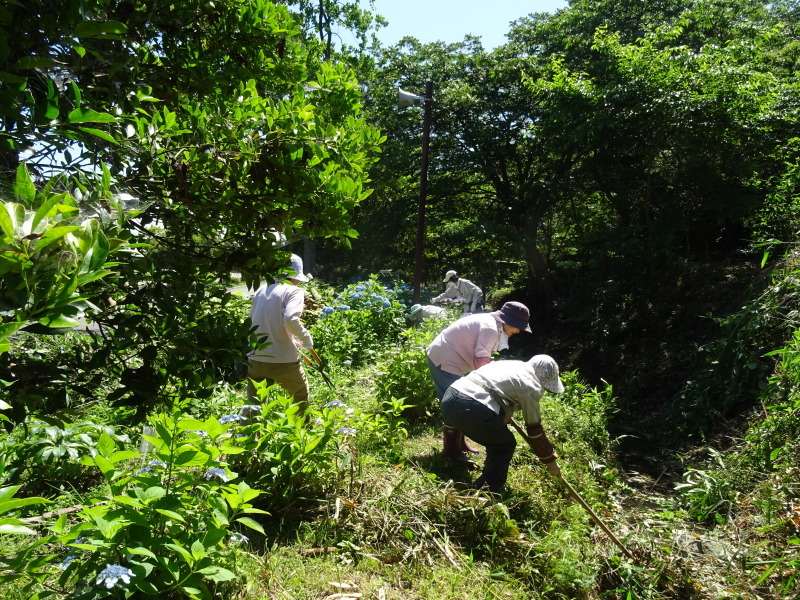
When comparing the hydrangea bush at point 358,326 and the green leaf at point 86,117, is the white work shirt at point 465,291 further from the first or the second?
the green leaf at point 86,117

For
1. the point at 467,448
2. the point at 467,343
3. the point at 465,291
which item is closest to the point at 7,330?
the point at 467,343

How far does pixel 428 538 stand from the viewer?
148 inches

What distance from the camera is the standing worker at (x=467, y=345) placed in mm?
5055

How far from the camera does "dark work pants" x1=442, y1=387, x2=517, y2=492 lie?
4.28 metres

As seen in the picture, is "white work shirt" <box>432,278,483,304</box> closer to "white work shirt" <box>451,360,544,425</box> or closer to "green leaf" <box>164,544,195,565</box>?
"white work shirt" <box>451,360,544,425</box>

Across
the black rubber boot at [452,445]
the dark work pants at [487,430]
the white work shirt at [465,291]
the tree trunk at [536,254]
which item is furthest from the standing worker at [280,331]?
the tree trunk at [536,254]

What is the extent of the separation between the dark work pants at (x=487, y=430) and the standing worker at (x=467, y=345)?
62cm

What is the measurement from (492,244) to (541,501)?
11714 mm

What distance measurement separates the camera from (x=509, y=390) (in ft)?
14.2

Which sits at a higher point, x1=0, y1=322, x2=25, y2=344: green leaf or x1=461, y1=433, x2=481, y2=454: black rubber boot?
x1=0, y1=322, x2=25, y2=344: green leaf

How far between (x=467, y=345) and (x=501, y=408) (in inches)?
36.2

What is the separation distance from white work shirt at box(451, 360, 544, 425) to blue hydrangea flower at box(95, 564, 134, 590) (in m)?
2.76

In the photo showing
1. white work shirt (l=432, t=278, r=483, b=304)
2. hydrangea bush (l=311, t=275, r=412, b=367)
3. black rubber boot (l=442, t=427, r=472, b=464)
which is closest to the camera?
black rubber boot (l=442, t=427, r=472, b=464)

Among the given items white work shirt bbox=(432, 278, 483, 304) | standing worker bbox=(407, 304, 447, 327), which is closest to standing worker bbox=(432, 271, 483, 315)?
white work shirt bbox=(432, 278, 483, 304)
